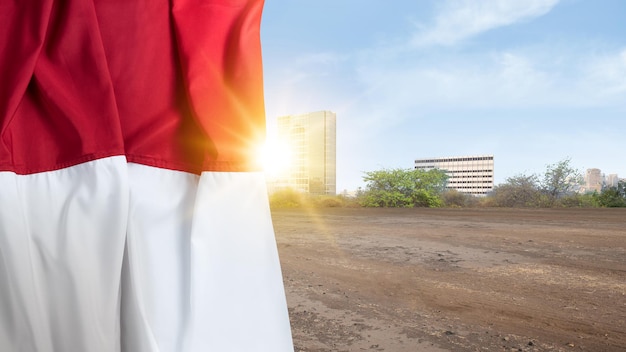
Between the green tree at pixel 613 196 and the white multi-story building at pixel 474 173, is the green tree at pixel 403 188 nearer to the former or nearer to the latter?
the green tree at pixel 613 196

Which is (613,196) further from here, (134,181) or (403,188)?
(134,181)

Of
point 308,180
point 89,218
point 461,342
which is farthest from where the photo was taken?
point 308,180

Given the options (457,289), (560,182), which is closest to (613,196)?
(560,182)

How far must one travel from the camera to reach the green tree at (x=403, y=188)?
1444 centimetres

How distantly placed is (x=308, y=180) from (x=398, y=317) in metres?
21.4

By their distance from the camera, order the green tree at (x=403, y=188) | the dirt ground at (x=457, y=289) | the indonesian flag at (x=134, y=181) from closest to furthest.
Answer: the indonesian flag at (x=134, y=181)
the dirt ground at (x=457, y=289)
the green tree at (x=403, y=188)

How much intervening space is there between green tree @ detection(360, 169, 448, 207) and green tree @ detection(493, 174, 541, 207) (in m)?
1.85

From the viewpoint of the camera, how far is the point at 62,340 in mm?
708

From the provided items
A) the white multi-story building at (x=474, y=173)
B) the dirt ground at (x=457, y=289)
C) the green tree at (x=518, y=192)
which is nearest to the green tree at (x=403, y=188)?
the green tree at (x=518, y=192)

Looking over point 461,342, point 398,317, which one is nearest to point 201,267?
point 461,342

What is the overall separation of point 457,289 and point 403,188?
11295mm

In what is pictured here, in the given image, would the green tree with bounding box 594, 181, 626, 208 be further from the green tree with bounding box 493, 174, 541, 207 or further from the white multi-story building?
the white multi-story building

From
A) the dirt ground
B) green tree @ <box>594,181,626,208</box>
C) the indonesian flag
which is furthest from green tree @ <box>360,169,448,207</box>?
the indonesian flag

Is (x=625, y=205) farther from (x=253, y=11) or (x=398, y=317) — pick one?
(x=253, y=11)
